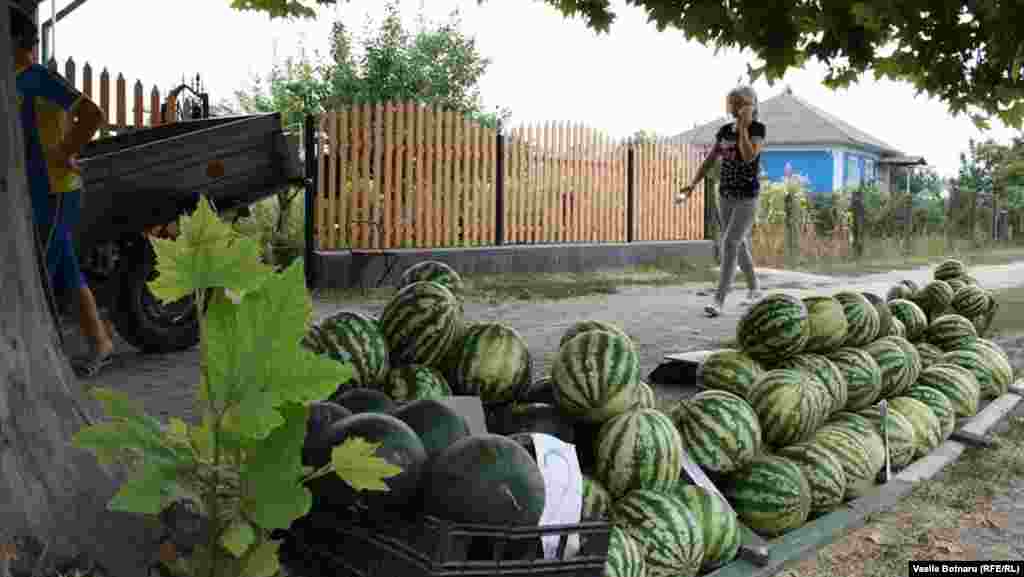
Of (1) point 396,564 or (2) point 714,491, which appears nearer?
(1) point 396,564

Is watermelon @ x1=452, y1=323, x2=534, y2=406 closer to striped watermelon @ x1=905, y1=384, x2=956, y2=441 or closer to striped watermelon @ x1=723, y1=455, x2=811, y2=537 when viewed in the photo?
striped watermelon @ x1=723, y1=455, x2=811, y2=537

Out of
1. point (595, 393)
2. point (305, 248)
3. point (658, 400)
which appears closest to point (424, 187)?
point (305, 248)

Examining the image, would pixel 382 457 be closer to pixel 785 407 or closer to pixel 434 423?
pixel 434 423

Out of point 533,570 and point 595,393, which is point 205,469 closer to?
point 533,570

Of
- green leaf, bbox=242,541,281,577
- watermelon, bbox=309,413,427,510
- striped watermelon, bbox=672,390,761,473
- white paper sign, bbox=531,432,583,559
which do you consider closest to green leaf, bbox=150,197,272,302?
green leaf, bbox=242,541,281,577

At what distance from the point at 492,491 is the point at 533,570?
20 cm

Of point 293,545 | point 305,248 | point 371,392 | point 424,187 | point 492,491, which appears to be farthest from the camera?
point 424,187

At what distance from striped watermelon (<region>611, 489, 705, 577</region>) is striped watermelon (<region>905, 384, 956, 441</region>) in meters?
2.59

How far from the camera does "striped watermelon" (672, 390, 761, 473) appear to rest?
3.68 m

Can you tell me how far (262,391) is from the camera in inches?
51.3

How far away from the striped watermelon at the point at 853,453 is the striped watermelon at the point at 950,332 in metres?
2.56

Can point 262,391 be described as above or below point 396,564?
above

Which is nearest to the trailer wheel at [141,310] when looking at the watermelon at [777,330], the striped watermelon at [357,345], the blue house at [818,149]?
the striped watermelon at [357,345]

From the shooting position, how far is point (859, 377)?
4785 mm
